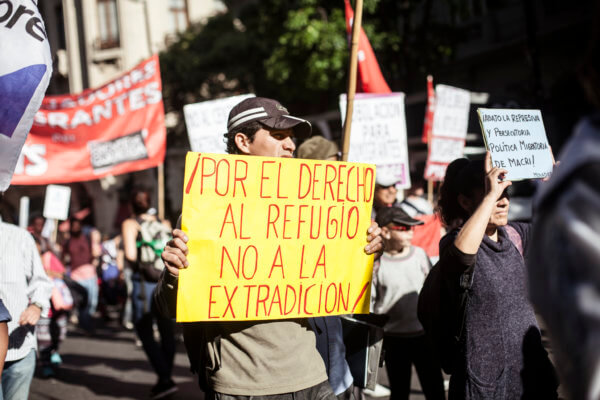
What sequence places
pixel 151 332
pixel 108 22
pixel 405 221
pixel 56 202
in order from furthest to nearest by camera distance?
pixel 108 22, pixel 56 202, pixel 151 332, pixel 405 221

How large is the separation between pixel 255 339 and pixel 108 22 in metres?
26.7

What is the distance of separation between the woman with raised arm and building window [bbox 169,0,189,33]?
2594 centimetres

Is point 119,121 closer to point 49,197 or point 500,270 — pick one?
point 49,197

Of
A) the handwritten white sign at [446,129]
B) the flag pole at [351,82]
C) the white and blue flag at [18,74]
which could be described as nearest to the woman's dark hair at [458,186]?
the flag pole at [351,82]

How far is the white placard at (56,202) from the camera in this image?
Result: 9.34m

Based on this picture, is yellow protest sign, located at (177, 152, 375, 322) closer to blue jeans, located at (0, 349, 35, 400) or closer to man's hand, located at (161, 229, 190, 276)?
man's hand, located at (161, 229, 190, 276)

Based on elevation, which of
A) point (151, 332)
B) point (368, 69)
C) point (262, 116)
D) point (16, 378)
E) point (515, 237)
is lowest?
point (151, 332)

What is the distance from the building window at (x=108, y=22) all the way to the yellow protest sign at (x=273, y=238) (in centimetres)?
2599

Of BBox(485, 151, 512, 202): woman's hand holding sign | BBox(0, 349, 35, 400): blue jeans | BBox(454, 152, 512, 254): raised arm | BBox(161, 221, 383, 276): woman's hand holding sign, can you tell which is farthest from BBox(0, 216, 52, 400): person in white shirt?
BBox(485, 151, 512, 202): woman's hand holding sign

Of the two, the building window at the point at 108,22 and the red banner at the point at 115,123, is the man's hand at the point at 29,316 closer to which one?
the red banner at the point at 115,123

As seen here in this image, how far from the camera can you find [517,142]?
2.83 m

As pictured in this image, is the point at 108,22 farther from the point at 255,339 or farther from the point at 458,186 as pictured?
the point at 255,339

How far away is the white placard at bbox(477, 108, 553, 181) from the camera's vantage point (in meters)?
2.72

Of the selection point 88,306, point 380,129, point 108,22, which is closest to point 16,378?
point 380,129
